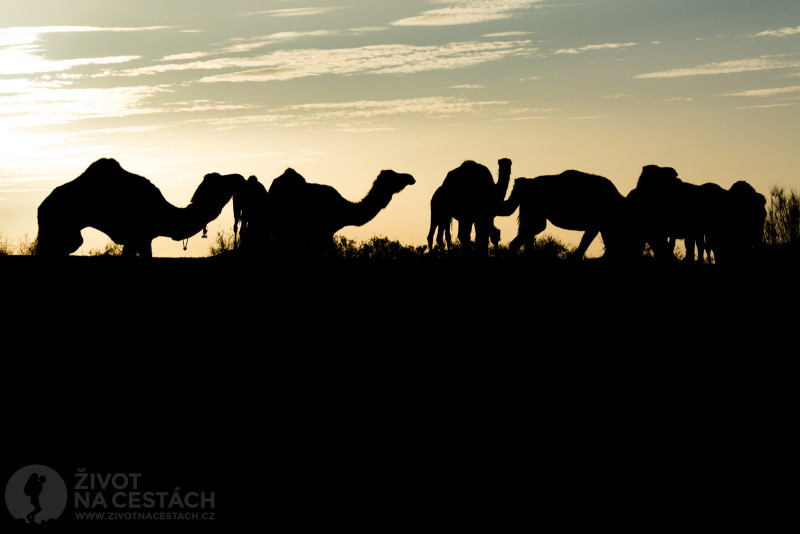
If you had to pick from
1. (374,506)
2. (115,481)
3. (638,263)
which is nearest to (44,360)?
(115,481)

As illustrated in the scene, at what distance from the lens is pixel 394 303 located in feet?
46.6

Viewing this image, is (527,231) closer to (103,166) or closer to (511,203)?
(511,203)

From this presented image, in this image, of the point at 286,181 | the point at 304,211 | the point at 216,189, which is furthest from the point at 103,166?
the point at 304,211

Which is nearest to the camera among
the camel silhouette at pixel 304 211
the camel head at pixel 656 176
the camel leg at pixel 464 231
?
the camel silhouette at pixel 304 211

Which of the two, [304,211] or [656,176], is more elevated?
[656,176]

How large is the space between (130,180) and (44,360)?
7.09 meters

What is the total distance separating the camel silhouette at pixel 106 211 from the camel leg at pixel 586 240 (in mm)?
8879

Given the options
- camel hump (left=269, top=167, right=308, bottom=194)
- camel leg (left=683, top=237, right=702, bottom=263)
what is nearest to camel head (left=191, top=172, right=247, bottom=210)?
camel hump (left=269, top=167, right=308, bottom=194)

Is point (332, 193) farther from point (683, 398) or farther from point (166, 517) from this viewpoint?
point (166, 517)

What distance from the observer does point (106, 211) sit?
17609 mm

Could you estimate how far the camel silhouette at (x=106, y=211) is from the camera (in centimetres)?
1739

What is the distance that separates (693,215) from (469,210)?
5148 millimetres

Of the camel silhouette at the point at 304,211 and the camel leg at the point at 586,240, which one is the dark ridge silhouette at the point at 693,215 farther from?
A: the camel silhouette at the point at 304,211

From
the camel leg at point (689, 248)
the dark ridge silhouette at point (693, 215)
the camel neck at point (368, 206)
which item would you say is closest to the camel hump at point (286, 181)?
the camel neck at point (368, 206)
